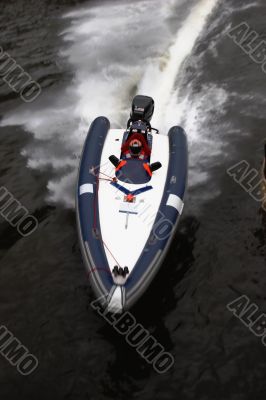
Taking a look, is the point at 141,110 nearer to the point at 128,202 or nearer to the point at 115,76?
the point at 128,202

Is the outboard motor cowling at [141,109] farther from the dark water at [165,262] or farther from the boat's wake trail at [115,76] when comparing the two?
the dark water at [165,262]

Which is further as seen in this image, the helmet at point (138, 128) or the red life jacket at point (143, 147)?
the helmet at point (138, 128)

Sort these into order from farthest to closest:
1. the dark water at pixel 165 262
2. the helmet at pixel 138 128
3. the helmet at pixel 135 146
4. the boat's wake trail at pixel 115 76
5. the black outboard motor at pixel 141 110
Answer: the boat's wake trail at pixel 115 76, the black outboard motor at pixel 141 110, the helmet at pixel 138 128, the helmet at pixel 135 146, the dark water at pixel 165 262

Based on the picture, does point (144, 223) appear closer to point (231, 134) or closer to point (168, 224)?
point (168, 224)

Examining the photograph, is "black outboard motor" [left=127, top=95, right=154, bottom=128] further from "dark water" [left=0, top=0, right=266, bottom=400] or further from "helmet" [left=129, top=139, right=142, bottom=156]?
"dark water" [left=0, top=0, right=266, bottom=400]

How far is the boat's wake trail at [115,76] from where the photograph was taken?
12.1 metres

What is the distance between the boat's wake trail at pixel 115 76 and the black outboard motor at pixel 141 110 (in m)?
1.47

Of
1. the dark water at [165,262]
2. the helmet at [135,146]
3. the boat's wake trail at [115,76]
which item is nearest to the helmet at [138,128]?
the helmet at [135,146]

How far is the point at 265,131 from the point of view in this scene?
40.6 ft

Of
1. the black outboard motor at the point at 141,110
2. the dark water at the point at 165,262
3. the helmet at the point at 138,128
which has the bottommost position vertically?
the dark water at the point at 165,262

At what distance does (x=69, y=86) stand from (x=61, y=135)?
271cm

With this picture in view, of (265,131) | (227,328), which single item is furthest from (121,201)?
(265,131)

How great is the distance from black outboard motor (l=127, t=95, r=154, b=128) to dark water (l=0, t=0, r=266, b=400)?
162cm

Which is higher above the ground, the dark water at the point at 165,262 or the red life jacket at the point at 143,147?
the red life jacket at the point at 143,147
